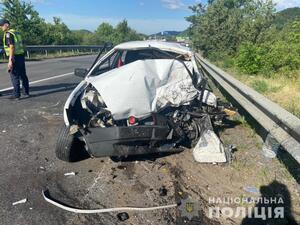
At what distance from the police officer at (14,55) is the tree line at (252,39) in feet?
30.8

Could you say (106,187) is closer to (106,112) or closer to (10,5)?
(106,112)

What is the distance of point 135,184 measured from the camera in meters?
3.82

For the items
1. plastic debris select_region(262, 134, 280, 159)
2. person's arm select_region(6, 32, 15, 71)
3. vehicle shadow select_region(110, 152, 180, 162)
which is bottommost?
vehicle shadow select_region(110, 152, 180, 162)

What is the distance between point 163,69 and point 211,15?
73.5ft

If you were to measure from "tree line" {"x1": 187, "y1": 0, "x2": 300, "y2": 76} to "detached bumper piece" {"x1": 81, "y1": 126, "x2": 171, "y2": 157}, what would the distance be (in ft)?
34.4

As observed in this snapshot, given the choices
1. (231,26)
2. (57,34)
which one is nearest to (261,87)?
(231,26)

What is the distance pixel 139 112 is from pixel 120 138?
1.50 ft

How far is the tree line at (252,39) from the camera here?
13.4 meters

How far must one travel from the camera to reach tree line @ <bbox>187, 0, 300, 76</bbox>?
526 inches

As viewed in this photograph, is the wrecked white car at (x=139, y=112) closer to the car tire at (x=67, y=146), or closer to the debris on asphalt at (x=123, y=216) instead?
the car tire at (x=67, y=146)

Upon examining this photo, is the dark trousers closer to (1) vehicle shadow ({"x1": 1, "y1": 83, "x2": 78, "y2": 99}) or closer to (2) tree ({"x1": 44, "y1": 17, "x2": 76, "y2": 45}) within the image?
(1) vehicle shadow ({"x1": 1, "y1": 83, "x2": 78, "y2": 99})

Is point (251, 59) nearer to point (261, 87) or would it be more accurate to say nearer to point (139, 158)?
point (261, 87)

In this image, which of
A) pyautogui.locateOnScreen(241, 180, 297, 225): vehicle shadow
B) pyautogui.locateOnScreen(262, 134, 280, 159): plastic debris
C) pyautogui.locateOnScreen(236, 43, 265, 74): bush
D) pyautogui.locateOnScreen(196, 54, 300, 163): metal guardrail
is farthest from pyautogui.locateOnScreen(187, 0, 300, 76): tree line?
pyautogui.locateOnScreen(241, 180, 297, 225): vehicle shadow

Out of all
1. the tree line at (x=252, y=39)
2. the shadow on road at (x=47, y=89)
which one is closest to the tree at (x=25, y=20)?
the tree line at (x=252, y=39)
